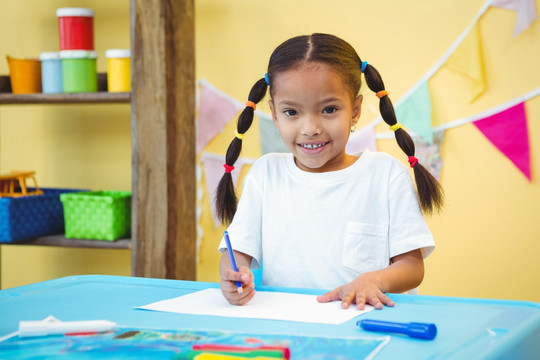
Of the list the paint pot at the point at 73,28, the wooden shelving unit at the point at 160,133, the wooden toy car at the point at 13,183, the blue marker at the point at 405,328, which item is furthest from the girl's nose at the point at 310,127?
the wooden toy car at the point at 13,183

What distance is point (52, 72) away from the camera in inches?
89.0

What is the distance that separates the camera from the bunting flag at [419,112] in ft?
7.22

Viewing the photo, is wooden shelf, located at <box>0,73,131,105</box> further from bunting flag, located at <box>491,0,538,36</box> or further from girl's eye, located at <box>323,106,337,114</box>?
bunting flag, located at <box>491,0,538,36</box>

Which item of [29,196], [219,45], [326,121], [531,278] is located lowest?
[531,278]

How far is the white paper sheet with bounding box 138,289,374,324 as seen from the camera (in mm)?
882

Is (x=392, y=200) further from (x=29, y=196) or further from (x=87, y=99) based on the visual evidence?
(x=29, y=196)

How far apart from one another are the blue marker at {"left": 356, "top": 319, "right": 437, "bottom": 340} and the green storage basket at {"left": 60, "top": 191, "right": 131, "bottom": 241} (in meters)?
1.52

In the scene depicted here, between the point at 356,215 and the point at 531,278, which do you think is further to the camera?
the point at 531,278

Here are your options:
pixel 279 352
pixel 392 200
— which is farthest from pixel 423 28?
pixel 279 352

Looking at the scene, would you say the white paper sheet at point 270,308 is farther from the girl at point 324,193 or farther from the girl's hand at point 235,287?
the girl at point 324,193

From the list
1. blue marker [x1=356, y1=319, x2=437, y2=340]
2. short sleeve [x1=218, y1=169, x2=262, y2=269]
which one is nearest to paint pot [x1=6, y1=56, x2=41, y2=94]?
short sleeve [x1=218, y1=169, x2=262, y2=269]

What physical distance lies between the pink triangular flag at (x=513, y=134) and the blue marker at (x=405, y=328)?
148 cm

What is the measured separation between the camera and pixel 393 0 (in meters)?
2.25

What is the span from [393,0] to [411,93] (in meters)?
0.33
